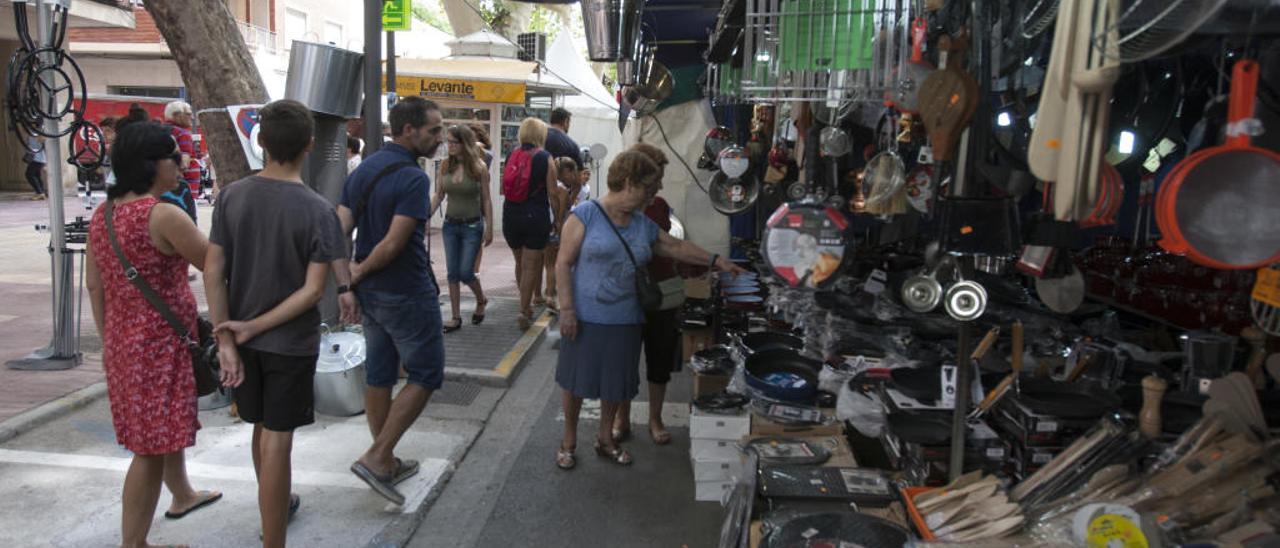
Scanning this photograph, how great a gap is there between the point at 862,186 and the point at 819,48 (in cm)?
127

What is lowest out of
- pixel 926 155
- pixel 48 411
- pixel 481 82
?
pixel 48 411

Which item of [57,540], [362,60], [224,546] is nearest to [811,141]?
[362,60]

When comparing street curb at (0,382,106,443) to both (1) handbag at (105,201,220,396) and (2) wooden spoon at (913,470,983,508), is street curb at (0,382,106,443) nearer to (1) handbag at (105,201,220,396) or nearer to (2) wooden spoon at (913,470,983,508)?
(1) handbag at (105,201,220,396)

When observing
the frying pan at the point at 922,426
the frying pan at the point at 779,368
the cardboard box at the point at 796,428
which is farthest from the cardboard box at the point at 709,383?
the frying pan at the point at 922,426

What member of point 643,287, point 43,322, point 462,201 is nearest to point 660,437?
point 643,287

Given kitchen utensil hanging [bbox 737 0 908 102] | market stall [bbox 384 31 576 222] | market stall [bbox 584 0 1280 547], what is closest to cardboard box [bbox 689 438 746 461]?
market stall [bbox 584 0 1280 547]

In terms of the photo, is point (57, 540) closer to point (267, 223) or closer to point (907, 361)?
point (267, 223)

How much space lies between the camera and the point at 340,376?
5000 millimetres

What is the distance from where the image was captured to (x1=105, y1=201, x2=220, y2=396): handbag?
3.11m

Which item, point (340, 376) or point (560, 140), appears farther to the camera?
point (560, 140)

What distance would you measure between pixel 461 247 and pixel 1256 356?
215 inches

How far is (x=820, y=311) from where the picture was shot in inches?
206

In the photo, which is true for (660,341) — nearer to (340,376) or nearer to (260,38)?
(340,376)

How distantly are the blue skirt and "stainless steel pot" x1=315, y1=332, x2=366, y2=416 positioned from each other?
1480 millimetres
